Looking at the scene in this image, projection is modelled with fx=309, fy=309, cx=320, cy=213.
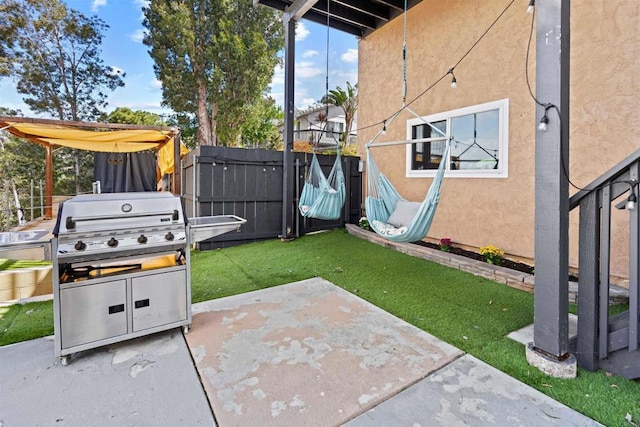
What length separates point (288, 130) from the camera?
549cm

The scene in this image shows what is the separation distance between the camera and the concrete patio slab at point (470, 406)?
4.97 feet

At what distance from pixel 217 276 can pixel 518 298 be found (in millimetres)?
3303

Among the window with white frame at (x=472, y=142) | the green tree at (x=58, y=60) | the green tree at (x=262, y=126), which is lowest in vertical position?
the window with white frame at (x=472, y=142)

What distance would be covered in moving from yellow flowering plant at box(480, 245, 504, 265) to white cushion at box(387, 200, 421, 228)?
3.35 ft

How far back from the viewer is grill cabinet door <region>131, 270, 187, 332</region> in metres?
2.21

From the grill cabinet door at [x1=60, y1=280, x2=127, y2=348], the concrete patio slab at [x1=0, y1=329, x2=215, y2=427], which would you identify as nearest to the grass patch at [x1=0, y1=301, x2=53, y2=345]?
the concrete patio slab at [x1=0, y1=329, x2=215, y2=427]

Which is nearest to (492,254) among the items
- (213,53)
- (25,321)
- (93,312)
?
(93,312)

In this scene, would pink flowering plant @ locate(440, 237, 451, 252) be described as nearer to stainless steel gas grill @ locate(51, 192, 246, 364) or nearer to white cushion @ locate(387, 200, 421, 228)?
white cushion @ locate(387, 200, 421, 228)

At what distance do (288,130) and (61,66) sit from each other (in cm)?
1266

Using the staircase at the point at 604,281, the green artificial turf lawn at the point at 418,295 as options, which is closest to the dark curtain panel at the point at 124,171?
the green artificial turf lawn at the point at 418,295

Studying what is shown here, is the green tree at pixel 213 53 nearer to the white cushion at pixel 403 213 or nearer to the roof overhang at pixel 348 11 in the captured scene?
the roof overhang at pixel 348 11

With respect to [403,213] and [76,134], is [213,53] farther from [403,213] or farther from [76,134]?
[403,213]

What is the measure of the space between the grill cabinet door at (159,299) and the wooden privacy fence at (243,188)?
9.36ft

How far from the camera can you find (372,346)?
2209 millimetres
